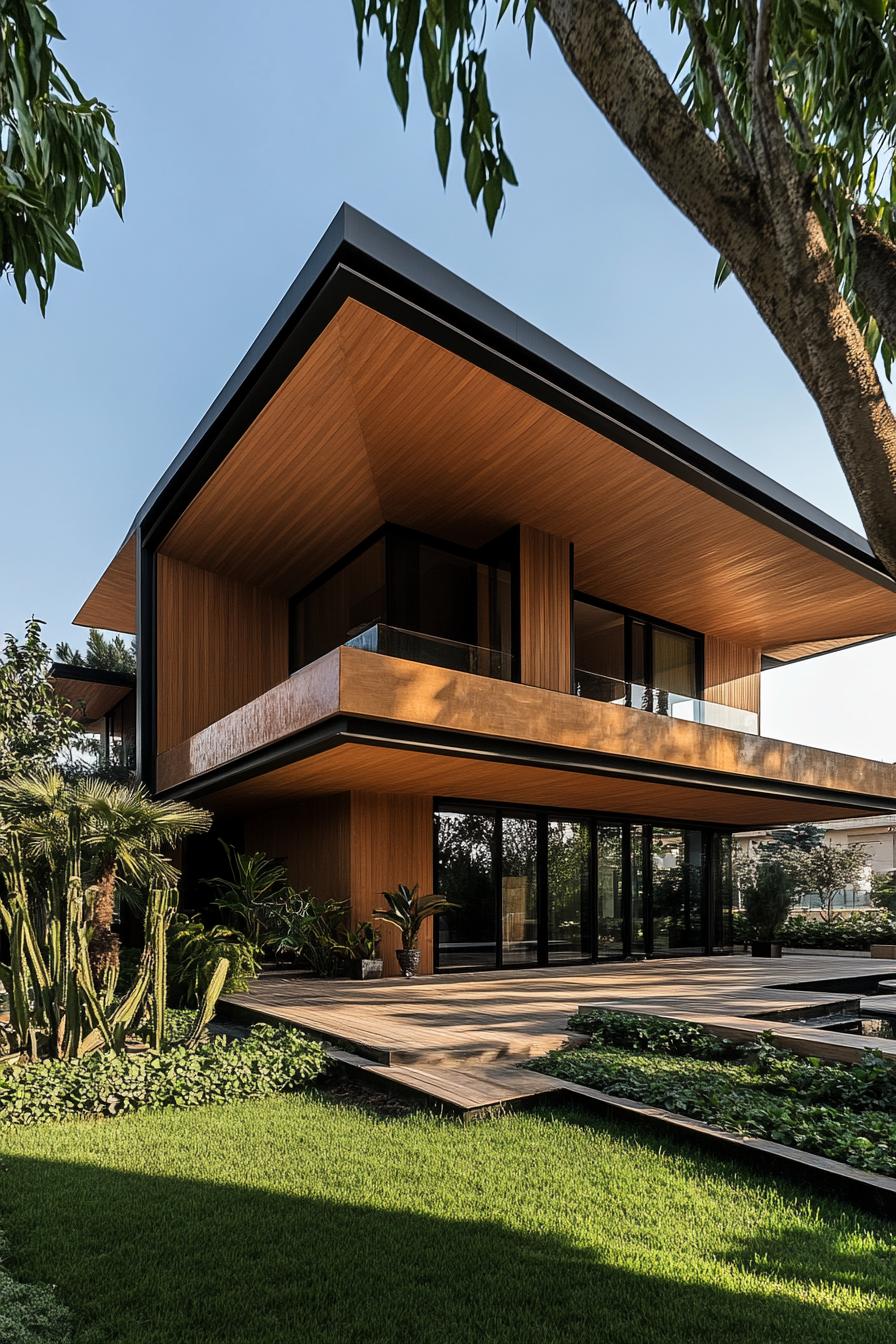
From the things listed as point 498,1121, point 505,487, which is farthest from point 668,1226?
point 505,487

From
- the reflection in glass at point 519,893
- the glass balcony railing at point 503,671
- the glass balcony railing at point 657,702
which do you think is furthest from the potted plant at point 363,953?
the glass balcony railing at point 657,702

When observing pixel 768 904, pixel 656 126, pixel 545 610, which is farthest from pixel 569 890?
pixel 656 126

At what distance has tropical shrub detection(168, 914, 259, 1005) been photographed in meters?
10.2

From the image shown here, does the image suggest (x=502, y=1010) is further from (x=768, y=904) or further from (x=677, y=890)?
(x=768, y=904)

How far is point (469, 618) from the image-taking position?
1459 centimetres

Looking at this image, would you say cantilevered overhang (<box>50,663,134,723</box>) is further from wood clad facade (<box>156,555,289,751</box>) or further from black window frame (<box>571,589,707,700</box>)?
black window frame (<box>571,589,707,700</box>)

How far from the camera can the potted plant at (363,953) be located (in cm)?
1284

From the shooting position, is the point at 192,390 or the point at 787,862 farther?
the point at 192,390

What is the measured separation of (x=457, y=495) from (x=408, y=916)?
19.8 feet

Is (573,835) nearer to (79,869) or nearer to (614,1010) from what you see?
(614,1010)

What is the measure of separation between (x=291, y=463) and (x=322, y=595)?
4342 mm

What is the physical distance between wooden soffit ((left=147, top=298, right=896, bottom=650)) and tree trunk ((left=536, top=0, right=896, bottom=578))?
23.4ft

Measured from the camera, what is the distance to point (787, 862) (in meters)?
30.5

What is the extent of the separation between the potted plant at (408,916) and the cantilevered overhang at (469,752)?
160 cm
